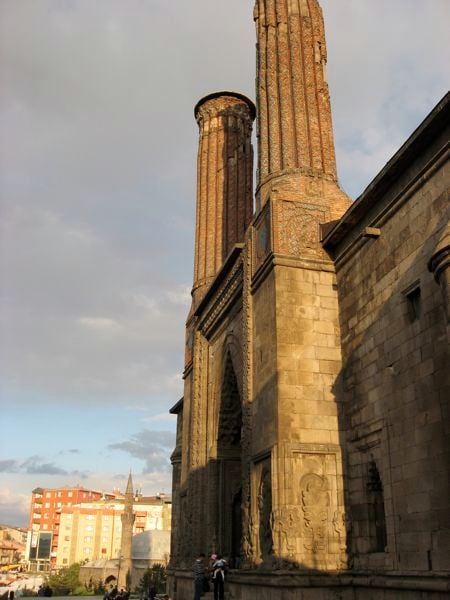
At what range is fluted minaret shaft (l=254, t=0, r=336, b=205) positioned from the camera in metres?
13.5

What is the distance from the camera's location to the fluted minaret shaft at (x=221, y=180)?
65.0ft

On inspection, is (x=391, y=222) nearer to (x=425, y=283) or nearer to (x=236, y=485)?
(x=425, y=283)

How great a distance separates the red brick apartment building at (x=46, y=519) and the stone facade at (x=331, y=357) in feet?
257

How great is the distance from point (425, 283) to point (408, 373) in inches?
48.7

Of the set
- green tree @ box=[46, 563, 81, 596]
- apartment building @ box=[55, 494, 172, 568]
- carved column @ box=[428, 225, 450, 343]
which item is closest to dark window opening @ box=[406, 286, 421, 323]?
carved column @ box=[428, 225, 450, 343]

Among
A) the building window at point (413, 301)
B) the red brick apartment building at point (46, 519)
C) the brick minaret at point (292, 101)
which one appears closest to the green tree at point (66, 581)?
the red brick apartment building at point (46, 519)

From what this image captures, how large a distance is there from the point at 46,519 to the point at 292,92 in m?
90.2

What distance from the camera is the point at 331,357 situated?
10.7 metres

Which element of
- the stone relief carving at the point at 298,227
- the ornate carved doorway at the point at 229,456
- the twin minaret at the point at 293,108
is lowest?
the ornate carved doorway at the point at 229,456

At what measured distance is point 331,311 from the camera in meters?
11.0

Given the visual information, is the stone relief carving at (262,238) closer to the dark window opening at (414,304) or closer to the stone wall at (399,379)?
the stone wall at (399,379)

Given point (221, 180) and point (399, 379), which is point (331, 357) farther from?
point (221, 180)

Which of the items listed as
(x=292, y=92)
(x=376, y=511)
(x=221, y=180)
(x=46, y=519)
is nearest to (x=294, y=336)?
(x=376, y=511)

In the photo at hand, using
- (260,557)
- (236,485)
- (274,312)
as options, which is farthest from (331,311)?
(236,485)
